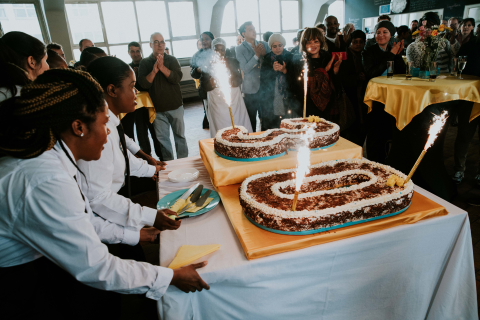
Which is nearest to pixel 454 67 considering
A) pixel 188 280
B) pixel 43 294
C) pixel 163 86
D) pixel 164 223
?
pixel 163 86

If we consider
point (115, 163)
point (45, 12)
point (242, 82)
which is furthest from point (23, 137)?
point (45, 12)

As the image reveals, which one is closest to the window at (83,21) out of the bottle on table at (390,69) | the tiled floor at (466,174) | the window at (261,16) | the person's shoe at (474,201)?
the window at (261,16)

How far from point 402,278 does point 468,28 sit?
7737 millimetres

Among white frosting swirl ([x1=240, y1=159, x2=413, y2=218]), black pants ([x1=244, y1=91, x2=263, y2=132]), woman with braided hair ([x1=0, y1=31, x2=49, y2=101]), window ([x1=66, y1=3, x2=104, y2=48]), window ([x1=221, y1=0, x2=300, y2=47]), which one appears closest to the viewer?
white frosting swirl ([x1=240, y1=159, x2=413, y2=218])

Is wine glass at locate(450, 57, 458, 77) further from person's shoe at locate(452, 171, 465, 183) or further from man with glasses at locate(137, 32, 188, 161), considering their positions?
man with glasses at locate(137, 32, 188, 161)

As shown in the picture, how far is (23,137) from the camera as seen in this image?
111cm

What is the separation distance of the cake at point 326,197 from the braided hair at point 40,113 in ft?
3.10

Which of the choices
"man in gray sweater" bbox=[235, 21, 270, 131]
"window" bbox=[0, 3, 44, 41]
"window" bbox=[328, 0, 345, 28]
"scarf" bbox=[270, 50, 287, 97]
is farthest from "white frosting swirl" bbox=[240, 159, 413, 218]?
"window" bbox=[328, 0, 345, 28]

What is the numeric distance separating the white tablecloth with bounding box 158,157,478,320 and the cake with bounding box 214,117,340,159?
0.54 meters

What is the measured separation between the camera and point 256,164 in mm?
2102

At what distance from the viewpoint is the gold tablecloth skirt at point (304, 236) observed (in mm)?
1397

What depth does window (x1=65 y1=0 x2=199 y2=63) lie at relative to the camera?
10922mm

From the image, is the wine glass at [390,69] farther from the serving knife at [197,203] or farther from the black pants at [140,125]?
the black pants at [140,125]

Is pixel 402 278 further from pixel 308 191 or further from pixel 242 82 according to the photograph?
pixel 242 82
